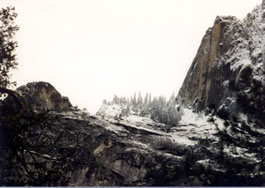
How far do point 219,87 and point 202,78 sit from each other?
3493 mm

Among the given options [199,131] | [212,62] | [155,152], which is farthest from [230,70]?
[155,152]

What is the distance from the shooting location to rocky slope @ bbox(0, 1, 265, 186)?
3475cm

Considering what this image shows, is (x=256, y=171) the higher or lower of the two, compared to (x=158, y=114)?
lower

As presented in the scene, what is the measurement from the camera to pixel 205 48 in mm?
48125

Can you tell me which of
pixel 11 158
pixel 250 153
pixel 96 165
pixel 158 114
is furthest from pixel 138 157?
pixel 11 158

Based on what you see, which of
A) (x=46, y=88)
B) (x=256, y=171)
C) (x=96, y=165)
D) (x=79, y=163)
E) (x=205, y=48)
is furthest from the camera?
(x=205, y=48)

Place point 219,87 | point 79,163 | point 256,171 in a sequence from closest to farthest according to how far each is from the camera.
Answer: point 256,171
point 79,163
point 219,87

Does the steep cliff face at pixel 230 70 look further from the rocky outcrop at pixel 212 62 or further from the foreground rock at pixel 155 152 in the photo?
the foreground rock at pixel 155 152

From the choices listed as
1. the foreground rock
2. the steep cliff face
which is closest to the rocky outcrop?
the steep cliff face

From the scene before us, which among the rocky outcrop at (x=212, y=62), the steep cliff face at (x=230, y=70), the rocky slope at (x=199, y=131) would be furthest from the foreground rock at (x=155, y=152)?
the rocky outcrop at (x=212, y=62)

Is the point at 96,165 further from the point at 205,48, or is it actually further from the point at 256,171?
the point at 205,48

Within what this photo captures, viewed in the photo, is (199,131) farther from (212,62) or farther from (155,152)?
(212,62)

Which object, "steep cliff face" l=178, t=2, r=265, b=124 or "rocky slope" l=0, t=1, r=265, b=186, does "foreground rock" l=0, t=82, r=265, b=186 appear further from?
"steep cliff face" l=178, t=2, r=265, b=124

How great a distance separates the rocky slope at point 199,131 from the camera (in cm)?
3475
